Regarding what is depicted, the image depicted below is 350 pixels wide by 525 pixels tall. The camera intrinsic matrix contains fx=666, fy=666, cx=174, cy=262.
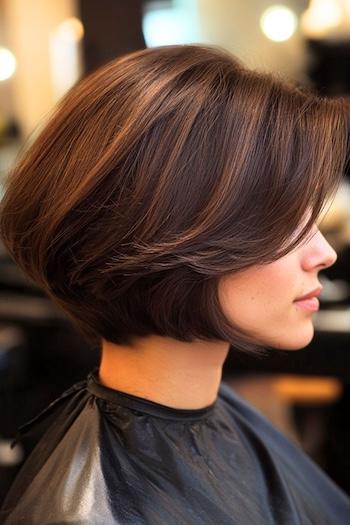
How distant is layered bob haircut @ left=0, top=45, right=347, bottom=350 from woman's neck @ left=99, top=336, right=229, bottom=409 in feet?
0.14

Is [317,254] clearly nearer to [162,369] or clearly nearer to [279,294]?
[279,294]

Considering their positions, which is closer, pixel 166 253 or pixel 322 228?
pixel 166 253

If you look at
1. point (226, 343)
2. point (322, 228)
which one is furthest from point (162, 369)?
point (322, 228)

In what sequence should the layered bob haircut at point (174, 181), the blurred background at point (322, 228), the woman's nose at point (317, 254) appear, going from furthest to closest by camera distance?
1. the blurred background at point (322, 228)
2. the woman's nose at point (317, 254)
3. the layered bob haircut at point (174, 181)

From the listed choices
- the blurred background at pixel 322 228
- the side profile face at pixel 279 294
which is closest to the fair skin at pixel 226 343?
the side profile face at pixel 279 294

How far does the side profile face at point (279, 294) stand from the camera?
0.85 meters

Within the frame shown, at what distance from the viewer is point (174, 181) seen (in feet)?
2.51

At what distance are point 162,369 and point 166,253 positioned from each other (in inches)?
8.0

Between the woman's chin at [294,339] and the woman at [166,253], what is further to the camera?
the woman's chin at [294,339]

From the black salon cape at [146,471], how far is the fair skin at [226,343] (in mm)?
25

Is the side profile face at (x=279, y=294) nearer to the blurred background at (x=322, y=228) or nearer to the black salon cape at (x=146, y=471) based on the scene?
the black salon cape at (x=146, y=471)

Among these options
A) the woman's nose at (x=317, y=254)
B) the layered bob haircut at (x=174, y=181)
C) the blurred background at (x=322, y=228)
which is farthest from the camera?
the blurred background at (x=322, y=228)

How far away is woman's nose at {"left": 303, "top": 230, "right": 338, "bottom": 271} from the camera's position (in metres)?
0.89

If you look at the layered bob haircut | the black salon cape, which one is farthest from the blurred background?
the layered bob haircut
